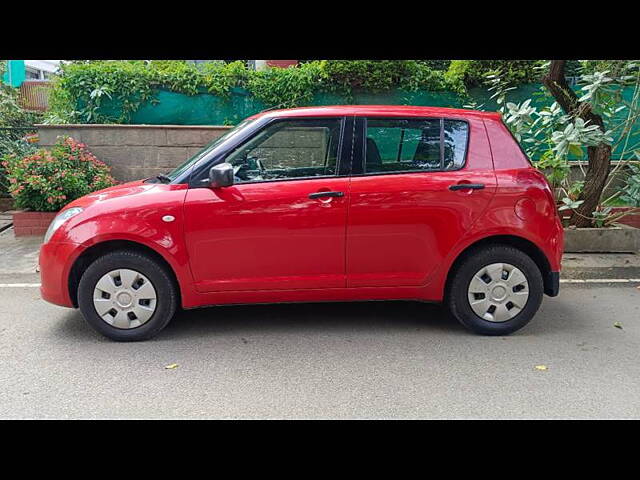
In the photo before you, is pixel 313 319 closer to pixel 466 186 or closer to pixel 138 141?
pixel 466 186

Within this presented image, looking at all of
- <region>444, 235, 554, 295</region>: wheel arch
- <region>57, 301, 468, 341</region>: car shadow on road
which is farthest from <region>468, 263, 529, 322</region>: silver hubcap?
<region>57, 301, 468, 341</region>: car shadow on road

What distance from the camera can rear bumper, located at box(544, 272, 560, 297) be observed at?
439cm

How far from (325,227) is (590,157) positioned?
5098 millimetres

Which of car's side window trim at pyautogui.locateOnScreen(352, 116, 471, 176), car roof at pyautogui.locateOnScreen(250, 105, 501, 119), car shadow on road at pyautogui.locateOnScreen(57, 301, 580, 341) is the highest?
car roof at pyautogui.locateOnScreen(250, 105, 501, 119)

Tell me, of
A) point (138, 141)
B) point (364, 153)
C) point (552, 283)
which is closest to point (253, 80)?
point (138, 141)

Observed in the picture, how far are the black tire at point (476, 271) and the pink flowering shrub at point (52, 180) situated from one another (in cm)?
572

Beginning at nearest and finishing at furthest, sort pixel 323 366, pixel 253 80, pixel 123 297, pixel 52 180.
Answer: pixel 323 366 < pixel 123 297 < pixel 52 180 < pixel 253 80

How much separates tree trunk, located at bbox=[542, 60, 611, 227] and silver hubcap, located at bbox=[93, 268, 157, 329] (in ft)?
19.1

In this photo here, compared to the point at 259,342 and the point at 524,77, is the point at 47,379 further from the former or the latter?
the point at 524,77

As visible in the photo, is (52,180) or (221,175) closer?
(221,175)

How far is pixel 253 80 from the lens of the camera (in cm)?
892

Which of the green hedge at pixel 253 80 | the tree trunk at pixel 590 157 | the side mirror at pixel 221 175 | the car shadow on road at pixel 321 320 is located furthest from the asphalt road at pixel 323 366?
the green hedge at pixel 253 80

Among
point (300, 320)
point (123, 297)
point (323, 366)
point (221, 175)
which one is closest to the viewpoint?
point (323, 366)

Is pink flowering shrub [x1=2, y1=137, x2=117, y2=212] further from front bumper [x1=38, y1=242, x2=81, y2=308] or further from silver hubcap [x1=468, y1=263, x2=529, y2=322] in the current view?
silver hubcap [x1=468, y1=263, x2=529, y2=322]
